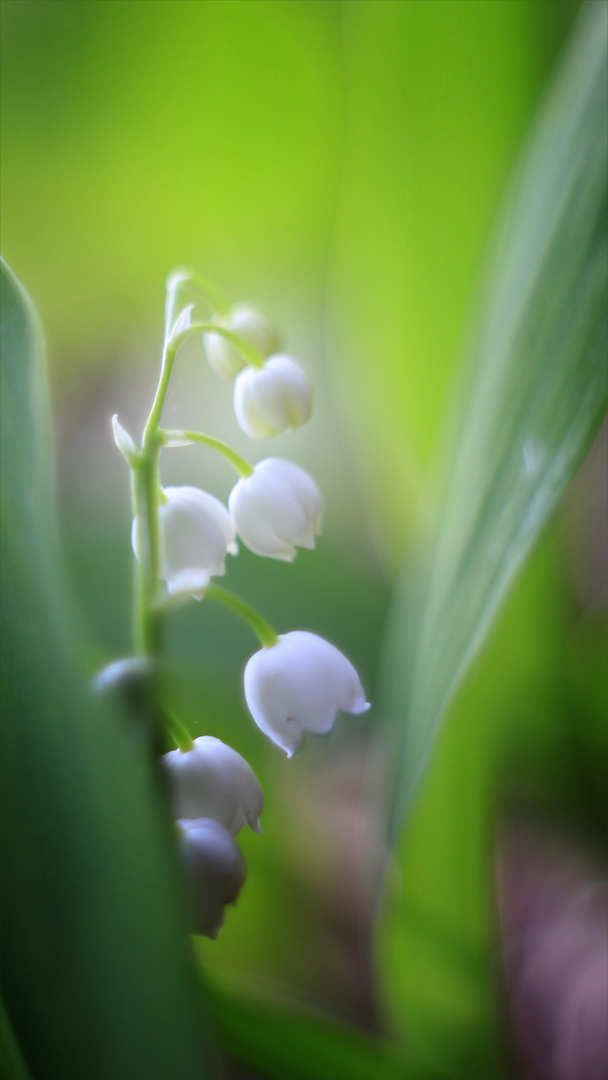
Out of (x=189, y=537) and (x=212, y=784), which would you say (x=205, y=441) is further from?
(x=212, y=784)

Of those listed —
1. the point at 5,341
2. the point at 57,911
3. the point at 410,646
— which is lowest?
the point at 57,911

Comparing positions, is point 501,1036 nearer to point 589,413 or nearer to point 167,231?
point 589,413

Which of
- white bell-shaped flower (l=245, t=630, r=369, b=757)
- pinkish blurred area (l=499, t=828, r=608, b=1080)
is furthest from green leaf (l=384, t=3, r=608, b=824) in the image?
pinkish blurred area (l=499, t=828, r=608, b=1080)

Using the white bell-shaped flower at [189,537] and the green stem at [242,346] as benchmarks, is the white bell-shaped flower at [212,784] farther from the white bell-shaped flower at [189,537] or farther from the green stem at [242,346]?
the green stem at [242,346]

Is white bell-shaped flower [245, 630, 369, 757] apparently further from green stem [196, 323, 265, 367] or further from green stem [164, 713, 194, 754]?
green stem [196, 323, 265, 367]

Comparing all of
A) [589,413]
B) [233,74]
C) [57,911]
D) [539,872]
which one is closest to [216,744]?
[57,911]
